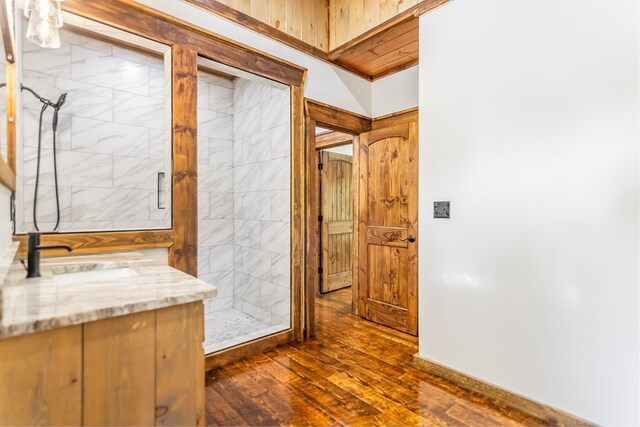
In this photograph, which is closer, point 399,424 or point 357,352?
point 399,424

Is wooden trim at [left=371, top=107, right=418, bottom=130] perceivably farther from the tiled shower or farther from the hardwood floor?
the hardwood floor

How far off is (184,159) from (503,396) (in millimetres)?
2515

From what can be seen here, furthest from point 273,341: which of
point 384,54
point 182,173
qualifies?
point 384,54

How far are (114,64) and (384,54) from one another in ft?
8.20

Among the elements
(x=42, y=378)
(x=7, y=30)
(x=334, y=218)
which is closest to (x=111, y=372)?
(x=42, y=378)

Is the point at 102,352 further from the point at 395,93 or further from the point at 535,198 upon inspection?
the point at 395,93

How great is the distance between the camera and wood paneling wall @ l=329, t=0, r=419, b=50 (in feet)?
8.50

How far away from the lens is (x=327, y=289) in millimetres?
4520

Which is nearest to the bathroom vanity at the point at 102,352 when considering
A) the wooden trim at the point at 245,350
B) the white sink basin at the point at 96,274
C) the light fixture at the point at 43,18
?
the white sink basin at the point at 96,274

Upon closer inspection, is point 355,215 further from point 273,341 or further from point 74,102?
point 74,102

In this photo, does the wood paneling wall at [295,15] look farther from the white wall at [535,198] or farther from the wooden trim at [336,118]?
the white wall at [535,198]

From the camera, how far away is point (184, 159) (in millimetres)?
2213

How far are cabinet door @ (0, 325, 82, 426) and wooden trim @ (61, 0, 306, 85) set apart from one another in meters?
1.86

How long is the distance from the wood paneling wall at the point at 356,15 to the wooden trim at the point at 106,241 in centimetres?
226
